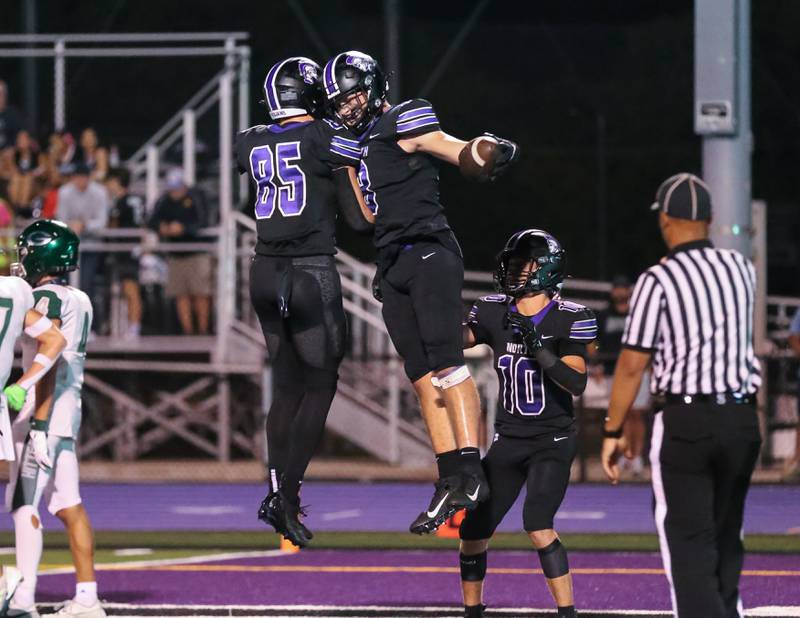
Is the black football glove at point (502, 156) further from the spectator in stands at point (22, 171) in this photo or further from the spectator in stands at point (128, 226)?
the spectator in stands at point (22, 171)

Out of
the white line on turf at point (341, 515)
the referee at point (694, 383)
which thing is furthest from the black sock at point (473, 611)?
the white line on turf at point (341, 515)

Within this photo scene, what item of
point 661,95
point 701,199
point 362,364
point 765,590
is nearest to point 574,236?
point 661,95

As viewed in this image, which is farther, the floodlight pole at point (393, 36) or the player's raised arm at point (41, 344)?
the floodlight pole at point (393, 36)

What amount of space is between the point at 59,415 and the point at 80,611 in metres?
1.04

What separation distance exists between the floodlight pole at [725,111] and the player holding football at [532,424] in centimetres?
422

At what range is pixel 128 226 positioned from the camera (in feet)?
65.2

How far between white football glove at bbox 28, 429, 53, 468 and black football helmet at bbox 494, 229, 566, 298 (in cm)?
248

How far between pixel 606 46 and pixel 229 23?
674cm

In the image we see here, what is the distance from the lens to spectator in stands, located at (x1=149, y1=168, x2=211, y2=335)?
19016 millimetres

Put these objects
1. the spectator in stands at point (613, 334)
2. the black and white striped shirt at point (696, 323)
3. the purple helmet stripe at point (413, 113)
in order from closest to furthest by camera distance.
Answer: the black and white striped shirt at point (696, 323)
the purple helmet stripe at point (413, 113)
the spectator in stands at point (613, 334)

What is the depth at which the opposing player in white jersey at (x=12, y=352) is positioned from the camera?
8.75 m

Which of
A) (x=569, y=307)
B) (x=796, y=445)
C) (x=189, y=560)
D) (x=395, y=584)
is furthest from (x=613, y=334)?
(x=569, y=307)

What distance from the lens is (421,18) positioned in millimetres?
32031

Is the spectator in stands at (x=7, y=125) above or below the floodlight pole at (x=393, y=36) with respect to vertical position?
below
